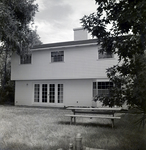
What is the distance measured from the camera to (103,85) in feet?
50.1

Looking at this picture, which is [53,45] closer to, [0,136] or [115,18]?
[0,136]

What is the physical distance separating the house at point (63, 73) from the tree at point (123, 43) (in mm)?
9131

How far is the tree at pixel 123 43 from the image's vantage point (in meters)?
4.50

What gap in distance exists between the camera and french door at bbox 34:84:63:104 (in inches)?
664

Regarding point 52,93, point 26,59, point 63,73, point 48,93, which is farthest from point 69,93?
point 26,59

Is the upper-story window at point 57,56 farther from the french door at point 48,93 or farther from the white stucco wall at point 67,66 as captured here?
the french door at point 48,93

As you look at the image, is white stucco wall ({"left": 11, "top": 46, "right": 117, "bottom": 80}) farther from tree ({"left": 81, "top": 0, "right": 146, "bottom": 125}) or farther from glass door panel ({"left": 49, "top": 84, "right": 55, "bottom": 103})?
tree ({"left": 81, "top": 0, "right": 146, "bottom": 125})

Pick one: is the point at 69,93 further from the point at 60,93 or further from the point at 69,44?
the point at 69,44

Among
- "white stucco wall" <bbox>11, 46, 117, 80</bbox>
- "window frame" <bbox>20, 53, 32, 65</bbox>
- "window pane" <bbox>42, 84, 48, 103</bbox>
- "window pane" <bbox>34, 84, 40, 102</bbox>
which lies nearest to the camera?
"white stucco wall" <bbox>11, 46, 117, 80</bbox>

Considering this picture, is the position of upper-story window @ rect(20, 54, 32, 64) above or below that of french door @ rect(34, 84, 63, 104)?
above

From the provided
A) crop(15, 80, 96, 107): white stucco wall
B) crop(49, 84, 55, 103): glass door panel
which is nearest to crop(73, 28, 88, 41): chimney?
crop(15, 80, 96, 107): white stucco wall

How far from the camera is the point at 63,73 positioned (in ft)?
53.8

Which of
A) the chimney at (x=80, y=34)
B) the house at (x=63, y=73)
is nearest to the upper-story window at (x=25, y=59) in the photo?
the house at (x=63, y=73)

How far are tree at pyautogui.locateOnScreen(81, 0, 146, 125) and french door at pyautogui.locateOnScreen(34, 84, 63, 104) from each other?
1139 cm
